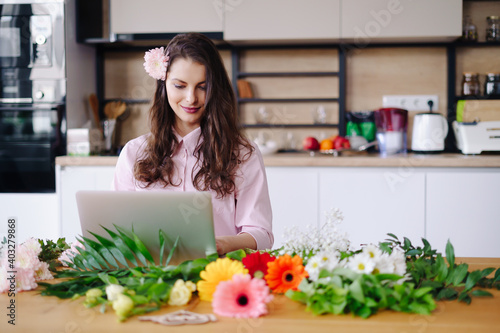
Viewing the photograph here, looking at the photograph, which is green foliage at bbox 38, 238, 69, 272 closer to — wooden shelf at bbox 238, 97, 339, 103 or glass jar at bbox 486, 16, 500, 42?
wooden shelf at bbox 238, 97, 339, 103

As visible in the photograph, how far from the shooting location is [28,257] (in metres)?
1.10

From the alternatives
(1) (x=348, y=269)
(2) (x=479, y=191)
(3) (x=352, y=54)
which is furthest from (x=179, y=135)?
(3) (x=352, y=54)

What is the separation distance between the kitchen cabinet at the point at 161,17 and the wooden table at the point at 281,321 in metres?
2.35

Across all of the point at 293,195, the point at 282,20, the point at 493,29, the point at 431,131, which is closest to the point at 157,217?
the point at 293,195

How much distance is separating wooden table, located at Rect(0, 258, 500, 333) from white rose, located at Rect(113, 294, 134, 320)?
0.05 ft

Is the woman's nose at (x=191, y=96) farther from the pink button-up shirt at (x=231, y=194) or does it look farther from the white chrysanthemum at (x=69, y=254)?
the white chrysanthemum at (x=69, y=254)

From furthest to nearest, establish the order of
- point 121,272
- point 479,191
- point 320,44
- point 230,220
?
point 320,44 < point 479,191 < point 230,220 < point 121,272

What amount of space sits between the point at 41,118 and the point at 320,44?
174 cm

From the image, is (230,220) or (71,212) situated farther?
(71,212)

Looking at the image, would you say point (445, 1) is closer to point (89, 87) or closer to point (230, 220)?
point (230, 220)

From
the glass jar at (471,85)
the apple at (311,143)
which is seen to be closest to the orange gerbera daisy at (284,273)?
the apple at (311,143)

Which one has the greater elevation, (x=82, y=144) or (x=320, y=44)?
(x=320, y=44)

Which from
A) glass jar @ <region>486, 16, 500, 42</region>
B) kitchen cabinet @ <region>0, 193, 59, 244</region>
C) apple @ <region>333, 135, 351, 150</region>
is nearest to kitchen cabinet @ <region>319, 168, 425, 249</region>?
apple @ <region>333, 135, 351, 150</region>

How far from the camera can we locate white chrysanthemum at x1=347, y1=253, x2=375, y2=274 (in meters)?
0.94
